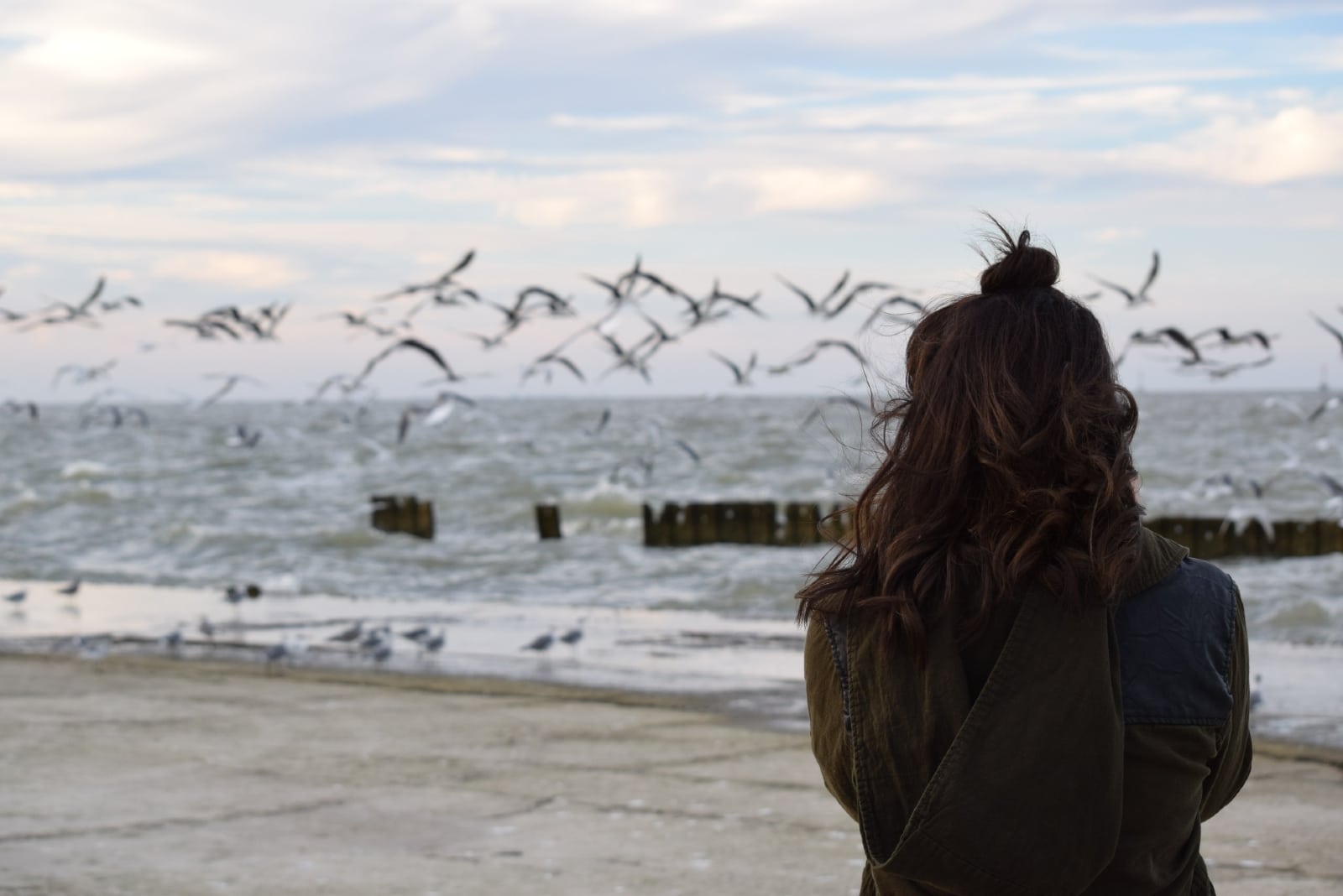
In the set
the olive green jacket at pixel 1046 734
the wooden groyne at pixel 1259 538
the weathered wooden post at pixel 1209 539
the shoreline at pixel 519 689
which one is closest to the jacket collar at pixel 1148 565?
the olive green jacket at pixel 1046 734

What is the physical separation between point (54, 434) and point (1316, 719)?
62.6 meters

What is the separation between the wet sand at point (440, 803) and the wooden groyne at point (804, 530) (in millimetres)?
11944

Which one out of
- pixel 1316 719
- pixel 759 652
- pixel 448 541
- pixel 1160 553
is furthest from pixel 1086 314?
pixel 448 541

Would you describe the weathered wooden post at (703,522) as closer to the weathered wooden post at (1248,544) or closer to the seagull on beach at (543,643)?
the weathered wooden post at (1248,544)

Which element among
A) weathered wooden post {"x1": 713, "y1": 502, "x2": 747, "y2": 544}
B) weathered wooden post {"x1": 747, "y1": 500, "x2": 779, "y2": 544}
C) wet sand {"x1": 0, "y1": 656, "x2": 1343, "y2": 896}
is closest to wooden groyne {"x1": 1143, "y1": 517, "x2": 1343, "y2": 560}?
weathered wooden post {"x1": 747, "y1": 500, "x2": 779, "y2": 544}

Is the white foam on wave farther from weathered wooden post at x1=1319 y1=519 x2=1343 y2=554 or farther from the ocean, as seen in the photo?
weathered wooden post at x1=1319 y1=519 x2=1343 y2=554

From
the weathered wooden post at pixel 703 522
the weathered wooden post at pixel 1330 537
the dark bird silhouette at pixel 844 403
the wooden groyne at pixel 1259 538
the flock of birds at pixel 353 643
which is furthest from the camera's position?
the weathered wooden post at pixel 703 522

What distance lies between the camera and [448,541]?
71.6ft

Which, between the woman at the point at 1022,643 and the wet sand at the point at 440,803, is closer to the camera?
the woman at the point at 1022,643

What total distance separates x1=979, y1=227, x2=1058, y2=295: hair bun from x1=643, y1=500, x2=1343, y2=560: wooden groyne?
54.6ft

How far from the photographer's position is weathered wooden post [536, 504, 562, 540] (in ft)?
69.6

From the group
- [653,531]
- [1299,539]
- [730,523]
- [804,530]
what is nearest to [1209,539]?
[1299,539]

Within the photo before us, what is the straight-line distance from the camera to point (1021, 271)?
6.01 ft

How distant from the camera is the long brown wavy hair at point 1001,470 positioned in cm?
169
